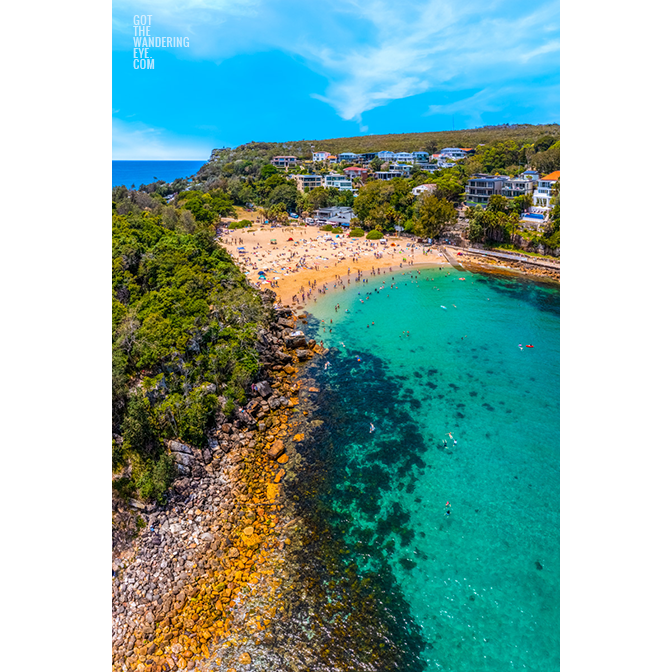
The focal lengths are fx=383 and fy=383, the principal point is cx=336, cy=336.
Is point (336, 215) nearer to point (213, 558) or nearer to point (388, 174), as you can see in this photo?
point (388, 174)

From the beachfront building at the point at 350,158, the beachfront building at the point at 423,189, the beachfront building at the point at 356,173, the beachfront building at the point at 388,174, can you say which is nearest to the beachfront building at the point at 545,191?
the beachfront building at the point at 423,189

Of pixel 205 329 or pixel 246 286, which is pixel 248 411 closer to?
pixel 205 329

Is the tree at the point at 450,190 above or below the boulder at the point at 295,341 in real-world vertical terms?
above

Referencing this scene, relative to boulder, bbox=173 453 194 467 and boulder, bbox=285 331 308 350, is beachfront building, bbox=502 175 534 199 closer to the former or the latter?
boulder, bbox=285 331 308 350

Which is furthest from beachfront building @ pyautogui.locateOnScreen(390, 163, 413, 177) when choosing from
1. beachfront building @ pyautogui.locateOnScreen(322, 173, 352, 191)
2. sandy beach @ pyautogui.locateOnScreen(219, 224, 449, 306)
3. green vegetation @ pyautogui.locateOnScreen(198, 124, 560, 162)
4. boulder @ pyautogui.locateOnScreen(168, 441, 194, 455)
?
boulder @ pyautogui.locateOnScreen(168, 441, 194, 455)

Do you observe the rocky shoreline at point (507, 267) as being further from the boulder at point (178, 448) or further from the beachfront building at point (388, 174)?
the beachfront building at point (388, 174)

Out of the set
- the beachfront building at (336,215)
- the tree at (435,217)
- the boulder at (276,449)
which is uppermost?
the beachfront building at (336,215)
